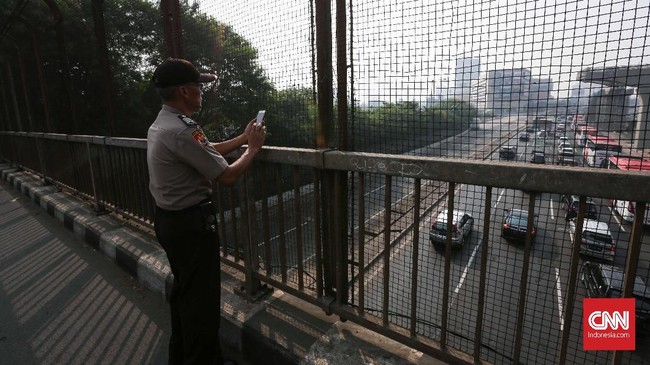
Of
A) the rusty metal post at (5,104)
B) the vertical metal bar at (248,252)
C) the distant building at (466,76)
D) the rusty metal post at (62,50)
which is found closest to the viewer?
the distant building at (466,76)

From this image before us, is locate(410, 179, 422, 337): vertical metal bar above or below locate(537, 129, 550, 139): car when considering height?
below

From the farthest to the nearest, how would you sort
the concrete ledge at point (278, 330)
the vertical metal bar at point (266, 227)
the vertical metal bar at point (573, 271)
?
the vertical metal bar at point (266, 227), the concrete ledge at point (278, 330), the vertical metal bar at point (573, 271)

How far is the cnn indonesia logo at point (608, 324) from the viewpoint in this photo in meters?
1.57

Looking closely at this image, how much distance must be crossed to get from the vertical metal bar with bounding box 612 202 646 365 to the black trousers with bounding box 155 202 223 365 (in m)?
2.09

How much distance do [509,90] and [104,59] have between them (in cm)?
519

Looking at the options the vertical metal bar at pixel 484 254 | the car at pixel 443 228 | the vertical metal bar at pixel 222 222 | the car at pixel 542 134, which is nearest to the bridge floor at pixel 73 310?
the vertical metal bar at pixel 222 222

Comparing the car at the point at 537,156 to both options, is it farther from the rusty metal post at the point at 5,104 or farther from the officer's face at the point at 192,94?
the rusty metal post at the point at 5,104

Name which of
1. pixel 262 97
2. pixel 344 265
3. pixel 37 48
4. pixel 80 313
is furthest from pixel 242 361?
pixel 37 48

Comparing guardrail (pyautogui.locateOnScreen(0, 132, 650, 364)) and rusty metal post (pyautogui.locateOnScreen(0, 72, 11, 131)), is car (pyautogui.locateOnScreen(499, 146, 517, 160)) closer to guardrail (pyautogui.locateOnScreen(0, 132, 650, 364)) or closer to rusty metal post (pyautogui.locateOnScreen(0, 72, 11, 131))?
guardrail (pyautogui.locateOnScreen(0, 132, 650, 364))

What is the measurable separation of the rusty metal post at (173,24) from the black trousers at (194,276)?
2.28 m

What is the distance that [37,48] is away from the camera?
889 centimetres

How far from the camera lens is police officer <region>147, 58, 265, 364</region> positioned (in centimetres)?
204

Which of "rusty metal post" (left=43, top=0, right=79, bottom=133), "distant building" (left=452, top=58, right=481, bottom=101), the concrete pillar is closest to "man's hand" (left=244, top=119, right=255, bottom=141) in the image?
"distant building" (left=452, top=58, right=481, bottom=101)

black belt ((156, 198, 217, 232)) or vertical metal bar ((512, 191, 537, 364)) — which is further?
black belt ((156, 198, 217, 232))
